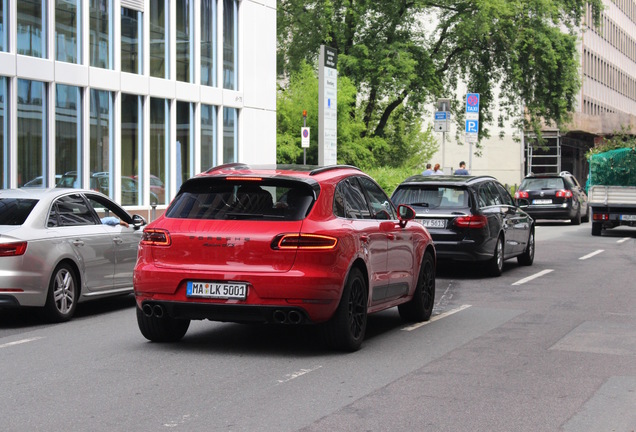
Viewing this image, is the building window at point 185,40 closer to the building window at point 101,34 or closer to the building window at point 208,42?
the building window at point 208,42

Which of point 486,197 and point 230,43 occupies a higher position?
point 230,43

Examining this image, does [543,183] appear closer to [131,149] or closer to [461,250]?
[131,149]

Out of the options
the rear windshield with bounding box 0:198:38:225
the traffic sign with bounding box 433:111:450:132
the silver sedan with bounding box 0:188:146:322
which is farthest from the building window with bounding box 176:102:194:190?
the rear windshield with bounding box 0:198:38:225

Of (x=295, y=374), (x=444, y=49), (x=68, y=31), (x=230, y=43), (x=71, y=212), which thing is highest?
(x=444, y=49)

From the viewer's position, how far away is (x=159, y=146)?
2869cm

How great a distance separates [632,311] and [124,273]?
5.93 metres

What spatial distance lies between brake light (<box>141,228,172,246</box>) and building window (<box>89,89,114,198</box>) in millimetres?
16691

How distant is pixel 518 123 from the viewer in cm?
4888

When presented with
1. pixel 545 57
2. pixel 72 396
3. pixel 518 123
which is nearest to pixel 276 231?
pixel 72 396

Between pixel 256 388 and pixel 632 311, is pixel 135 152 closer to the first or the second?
pixel 632 311

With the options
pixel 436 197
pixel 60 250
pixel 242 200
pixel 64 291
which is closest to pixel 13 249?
pixel 60 250

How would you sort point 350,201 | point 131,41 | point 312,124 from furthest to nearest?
point 312,124, point 131,41, point 350,201

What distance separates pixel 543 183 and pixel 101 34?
56.4 ft

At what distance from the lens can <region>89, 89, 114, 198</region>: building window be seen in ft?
84.1
